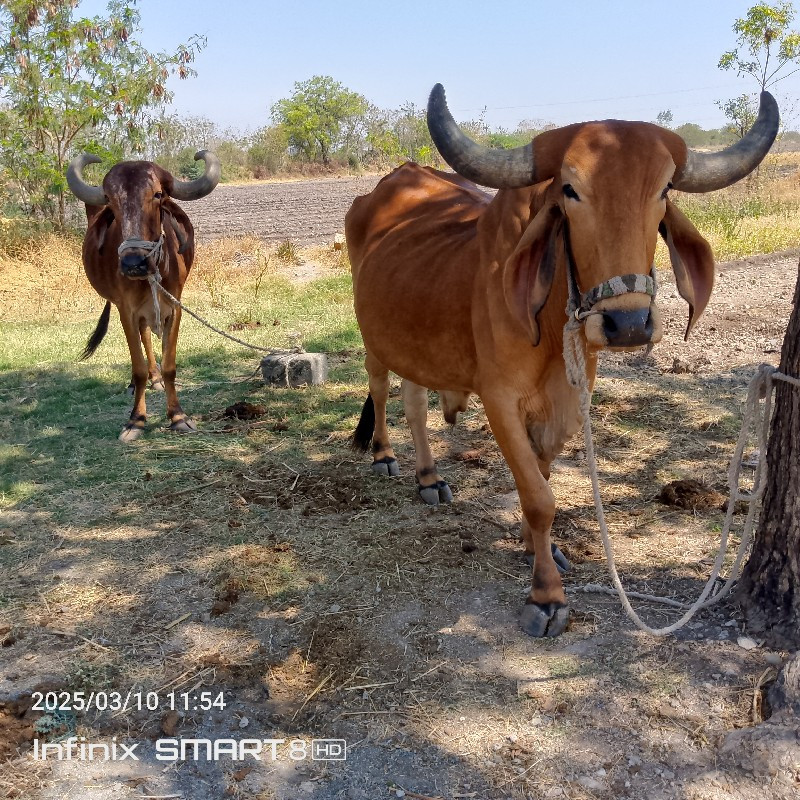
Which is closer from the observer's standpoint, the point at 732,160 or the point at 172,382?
the point at 732,160

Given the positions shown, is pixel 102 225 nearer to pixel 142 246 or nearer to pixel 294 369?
pixel 142 246

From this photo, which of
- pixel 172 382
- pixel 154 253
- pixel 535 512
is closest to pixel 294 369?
pixel 172 382

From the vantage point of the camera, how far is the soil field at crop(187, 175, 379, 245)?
17734 mm

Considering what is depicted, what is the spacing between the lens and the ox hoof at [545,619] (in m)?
3.30

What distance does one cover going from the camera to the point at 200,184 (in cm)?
661

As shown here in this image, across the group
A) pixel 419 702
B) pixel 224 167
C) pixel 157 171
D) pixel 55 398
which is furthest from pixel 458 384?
pixel 224 167

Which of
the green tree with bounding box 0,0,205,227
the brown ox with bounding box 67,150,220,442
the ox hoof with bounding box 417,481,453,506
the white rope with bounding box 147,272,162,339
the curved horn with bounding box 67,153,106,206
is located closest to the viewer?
the ox hoof with bounding box 417,481,453,506

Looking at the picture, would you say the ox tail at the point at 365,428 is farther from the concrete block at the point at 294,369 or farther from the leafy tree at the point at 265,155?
the leafy tree at the point at 265,155

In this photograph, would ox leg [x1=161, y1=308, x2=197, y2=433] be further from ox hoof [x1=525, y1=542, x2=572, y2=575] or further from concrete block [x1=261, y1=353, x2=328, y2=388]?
ox hoof [x1=525, y1=542, x2=572, y2=575]

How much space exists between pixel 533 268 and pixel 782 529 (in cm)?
144

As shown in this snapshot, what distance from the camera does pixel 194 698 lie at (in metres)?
3.02

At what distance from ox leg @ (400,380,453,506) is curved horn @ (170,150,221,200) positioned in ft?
9.43

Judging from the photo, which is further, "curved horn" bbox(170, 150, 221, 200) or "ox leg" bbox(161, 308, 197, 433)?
"curved horn" bbox(170, 150, 221, 200)

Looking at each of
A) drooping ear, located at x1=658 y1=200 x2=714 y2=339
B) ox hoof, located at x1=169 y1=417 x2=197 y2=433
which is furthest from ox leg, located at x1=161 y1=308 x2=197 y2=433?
drooping ear, located at x1=658 y1=200 x2=714 y2=339
